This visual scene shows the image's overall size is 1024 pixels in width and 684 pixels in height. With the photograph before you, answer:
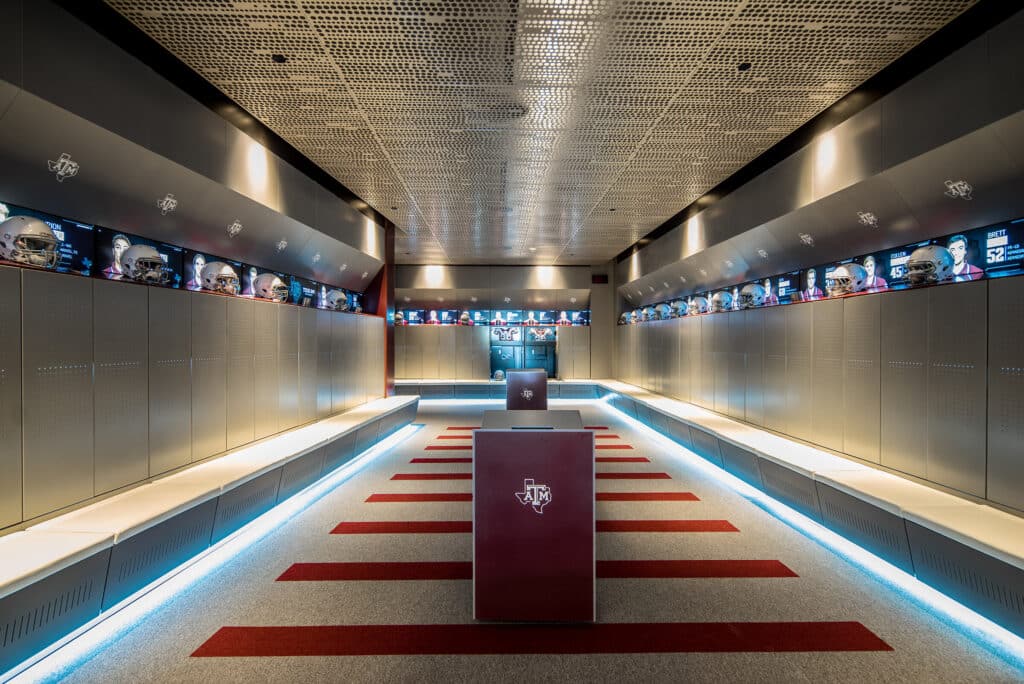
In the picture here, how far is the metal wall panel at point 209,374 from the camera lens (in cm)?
437

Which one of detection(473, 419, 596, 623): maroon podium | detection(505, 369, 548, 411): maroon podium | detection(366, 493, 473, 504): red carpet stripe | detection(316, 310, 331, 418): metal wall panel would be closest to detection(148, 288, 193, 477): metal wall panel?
detection(366, 493, 473, 504): red carpet stripe

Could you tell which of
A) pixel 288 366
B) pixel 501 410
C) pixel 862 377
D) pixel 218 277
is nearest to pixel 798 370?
pixel 862 377

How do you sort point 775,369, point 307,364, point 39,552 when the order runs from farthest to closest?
point 307,364, point 775,369, point 39,552

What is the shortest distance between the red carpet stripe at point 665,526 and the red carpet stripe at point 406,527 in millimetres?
1242

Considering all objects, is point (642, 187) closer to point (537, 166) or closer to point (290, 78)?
point (537, 166)

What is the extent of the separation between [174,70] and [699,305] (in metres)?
8.05

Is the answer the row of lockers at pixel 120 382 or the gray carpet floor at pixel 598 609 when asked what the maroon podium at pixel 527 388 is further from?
the row of lockers at pixel 120 382

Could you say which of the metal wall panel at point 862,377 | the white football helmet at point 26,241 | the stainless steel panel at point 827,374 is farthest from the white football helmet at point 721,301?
the white football helmet at point 26,241

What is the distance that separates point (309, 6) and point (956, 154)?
4.35 meters

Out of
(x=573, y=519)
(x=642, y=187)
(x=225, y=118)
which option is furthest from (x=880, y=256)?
(x=225, y=118)

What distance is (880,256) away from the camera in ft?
15.1

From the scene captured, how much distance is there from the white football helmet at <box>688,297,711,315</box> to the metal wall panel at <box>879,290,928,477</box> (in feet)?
14.1

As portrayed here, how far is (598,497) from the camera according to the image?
517 cm

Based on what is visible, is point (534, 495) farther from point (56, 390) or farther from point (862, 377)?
point (862, 377)
